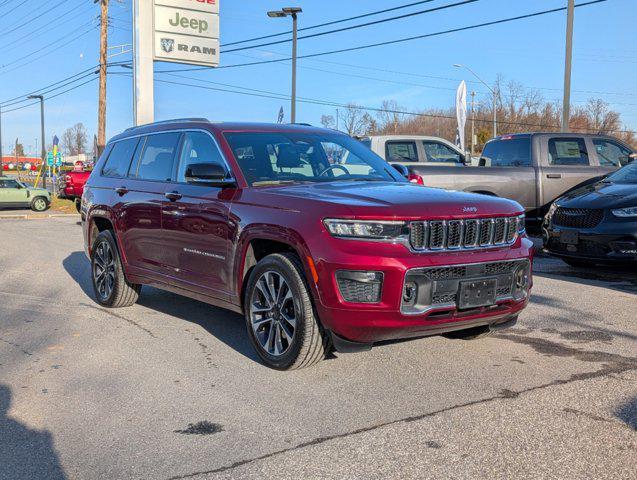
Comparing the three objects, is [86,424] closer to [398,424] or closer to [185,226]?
[398,424]

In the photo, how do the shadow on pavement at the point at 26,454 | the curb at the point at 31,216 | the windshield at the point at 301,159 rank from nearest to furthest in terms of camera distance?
the shadow on pavement at the point at 26,454 → the windshield at the point at 301,159 → the curb at the point at 31,216

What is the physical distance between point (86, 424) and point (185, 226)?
2.20 metres

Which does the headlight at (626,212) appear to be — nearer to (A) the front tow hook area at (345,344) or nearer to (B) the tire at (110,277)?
(A) the front tow hook area at (345,344)

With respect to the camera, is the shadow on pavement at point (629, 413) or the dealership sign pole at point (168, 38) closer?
the shadow on pavement at point (629, 413)

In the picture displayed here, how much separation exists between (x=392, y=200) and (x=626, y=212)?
499cm

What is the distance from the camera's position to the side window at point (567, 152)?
12555 mm

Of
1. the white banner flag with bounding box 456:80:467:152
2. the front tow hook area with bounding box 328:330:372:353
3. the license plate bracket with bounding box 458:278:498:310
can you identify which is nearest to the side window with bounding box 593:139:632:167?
the license plate bracket with bounding box 458:278:498:310

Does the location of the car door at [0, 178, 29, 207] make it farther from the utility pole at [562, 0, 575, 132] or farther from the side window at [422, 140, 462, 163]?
the utility pole at [562, 0, 575, 132]

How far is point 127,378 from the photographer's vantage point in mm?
4824

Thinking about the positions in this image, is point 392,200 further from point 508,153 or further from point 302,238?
point 508,153

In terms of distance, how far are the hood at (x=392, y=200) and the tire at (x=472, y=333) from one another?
92 centimetres

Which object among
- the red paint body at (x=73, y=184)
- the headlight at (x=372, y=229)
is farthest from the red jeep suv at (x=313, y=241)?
the red paint body at (x=73, y=184)

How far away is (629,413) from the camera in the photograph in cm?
396

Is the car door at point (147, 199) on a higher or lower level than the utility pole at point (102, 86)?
lower
